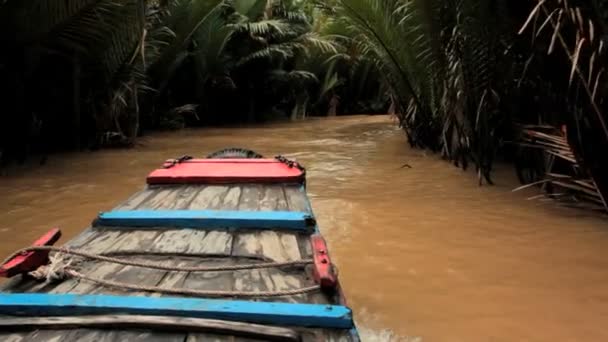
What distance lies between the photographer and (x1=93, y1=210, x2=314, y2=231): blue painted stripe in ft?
7.15

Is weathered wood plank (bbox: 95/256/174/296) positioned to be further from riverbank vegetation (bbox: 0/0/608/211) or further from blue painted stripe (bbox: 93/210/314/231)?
riverbank vegetation (bbox: 0/0/608/211)

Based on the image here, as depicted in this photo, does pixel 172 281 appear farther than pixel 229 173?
No

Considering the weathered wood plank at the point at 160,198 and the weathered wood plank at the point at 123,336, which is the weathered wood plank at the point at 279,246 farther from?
the weathered wood plank at the point at 160,198

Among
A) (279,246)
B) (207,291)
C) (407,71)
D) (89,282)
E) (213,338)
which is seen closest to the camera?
(213,338)

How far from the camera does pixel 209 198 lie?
2777 mm

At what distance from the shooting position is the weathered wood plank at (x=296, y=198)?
250 centimetres

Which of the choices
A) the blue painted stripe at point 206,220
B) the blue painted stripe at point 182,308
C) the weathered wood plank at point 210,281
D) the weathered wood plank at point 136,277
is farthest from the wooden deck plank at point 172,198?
the blue painted stripe at point 182,308

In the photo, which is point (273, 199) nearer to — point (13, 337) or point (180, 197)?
point (180, 197)

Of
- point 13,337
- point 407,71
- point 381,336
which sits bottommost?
point 381,336

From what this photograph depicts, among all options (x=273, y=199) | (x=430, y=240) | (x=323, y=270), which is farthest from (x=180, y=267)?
(x=430, y=240)

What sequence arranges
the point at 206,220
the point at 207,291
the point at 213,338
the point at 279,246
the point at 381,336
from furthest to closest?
the point at 206,220 < the point at 381,336 < the point at 279,246 < the point at 207,291 < the point at 213,338

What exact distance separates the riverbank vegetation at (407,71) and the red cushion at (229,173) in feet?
4.97

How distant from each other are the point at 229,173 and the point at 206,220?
1.03m

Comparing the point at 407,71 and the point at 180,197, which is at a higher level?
the point at 407,71
